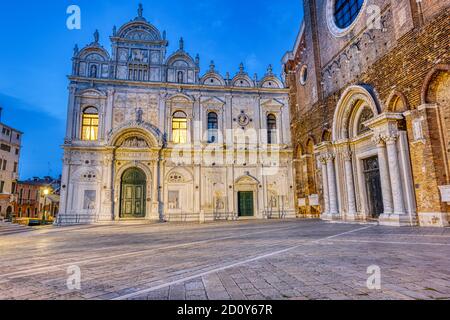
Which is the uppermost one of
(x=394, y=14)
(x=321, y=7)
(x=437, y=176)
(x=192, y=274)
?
(x=321, y=7)

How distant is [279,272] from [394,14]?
486 inches

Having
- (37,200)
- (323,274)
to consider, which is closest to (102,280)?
(323,274)

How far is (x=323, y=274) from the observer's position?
3148mm

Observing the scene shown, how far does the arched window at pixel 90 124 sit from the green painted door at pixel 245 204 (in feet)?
37.6

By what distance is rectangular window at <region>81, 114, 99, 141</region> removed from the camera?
1895cm

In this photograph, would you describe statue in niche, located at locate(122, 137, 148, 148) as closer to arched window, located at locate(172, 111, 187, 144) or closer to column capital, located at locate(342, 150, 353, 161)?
arched window, located at locate(172, 111, 187, 144)

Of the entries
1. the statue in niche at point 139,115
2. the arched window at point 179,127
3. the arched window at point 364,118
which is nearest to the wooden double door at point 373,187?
the arched window at point 364,118

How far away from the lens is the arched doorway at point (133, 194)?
18562 millimetres

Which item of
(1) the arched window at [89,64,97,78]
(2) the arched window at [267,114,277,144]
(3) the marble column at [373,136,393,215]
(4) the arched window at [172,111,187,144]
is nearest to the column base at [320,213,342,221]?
(3) the marble column at [373,136,393,215]

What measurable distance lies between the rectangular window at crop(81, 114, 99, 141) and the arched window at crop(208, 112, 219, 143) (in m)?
8.22

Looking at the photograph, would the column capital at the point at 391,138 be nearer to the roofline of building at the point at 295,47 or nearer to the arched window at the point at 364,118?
the arched window at the point at 364,118
